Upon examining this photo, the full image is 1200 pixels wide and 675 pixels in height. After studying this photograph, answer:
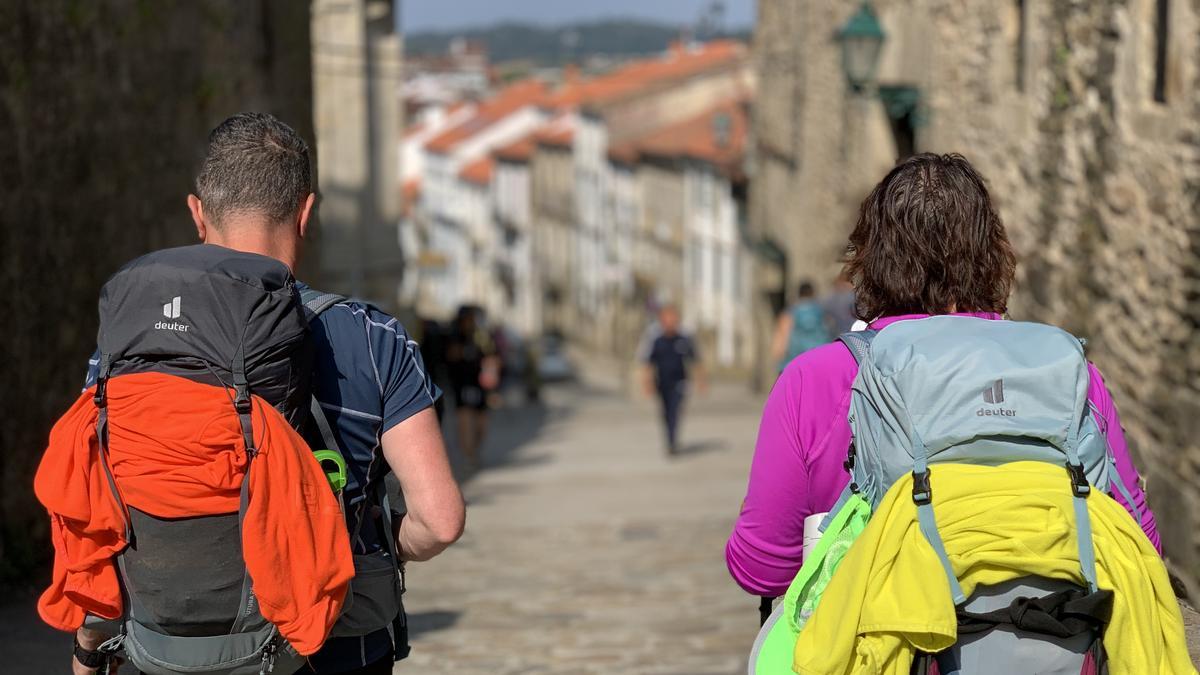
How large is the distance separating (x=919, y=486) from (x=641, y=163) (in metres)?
50.1

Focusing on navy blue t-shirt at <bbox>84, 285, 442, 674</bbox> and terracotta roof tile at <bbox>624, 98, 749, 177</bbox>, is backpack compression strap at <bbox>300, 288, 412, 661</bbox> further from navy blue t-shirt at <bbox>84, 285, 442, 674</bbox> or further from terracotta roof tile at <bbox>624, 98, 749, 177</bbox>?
terracotta roof tile at <bbox>624, 98, 749, 177</bbox>

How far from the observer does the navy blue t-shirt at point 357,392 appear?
106 inches

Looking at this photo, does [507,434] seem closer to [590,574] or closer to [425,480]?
[590,574]

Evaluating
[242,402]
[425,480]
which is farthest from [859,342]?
[242,402]

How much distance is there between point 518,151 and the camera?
69.4 m

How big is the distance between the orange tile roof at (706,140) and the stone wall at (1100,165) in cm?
2421

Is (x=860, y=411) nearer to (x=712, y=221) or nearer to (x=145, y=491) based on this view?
(x=145, y=491)

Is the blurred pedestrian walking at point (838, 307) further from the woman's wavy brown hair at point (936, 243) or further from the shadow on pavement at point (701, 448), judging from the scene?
the shadow on pavement at point (701, 448)

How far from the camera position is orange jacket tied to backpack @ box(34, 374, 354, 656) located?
246cm

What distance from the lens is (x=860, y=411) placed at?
247 centimetres

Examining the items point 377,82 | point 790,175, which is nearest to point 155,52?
point 377,82

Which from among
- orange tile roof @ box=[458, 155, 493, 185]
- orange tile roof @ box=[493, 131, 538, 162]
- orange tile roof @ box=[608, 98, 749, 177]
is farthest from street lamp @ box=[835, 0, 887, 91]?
orange tile roof @ box=[458, 155, 493, 185]

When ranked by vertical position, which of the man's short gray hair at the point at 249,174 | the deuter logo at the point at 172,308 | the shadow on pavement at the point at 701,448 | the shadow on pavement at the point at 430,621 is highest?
the man's short gray hair at the point at 249,174

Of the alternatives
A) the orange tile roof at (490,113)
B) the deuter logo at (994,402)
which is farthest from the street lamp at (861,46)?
the orange tile roof at (490,113)
